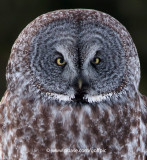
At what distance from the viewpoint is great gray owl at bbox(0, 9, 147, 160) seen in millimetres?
3477

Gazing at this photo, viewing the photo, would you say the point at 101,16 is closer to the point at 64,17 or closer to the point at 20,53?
the point at 64,17

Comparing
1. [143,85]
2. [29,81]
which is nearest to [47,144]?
[29,81]

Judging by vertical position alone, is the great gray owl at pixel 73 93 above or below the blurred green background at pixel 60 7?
below

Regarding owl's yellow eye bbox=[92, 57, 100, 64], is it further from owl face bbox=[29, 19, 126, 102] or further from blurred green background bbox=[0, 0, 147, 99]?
blurred green background bbox=[0, 0, 147, 99]

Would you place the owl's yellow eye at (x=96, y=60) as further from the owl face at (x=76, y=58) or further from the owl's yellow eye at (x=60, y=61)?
the owl's yellow eye at (x=60, y=61)

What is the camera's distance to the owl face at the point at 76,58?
345 centimetres

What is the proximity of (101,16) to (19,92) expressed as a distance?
29.7 inches

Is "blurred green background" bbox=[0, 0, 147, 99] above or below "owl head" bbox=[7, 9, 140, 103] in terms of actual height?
above

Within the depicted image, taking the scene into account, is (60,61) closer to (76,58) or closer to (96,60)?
(76,58)

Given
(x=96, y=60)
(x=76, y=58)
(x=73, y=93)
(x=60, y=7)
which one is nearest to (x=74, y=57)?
(x=76, y=58)

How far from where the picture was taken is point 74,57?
3.43 m

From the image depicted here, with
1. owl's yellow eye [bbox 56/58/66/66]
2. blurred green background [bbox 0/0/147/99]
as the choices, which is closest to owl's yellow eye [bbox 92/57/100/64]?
owl's yellow eye [bbox 56/58/66/66]

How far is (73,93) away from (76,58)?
0.27m

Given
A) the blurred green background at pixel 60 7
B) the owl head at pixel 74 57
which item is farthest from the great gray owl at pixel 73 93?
the blurred green background at pixel 60 7
